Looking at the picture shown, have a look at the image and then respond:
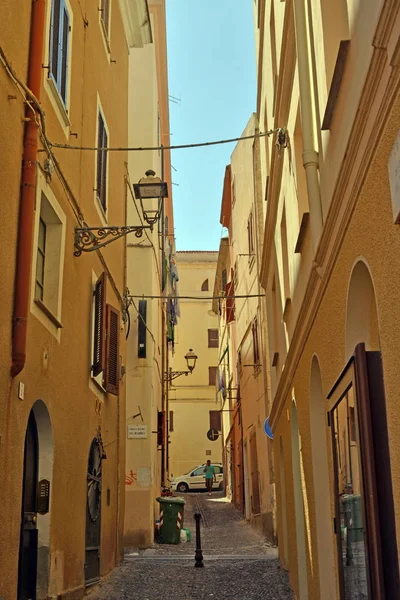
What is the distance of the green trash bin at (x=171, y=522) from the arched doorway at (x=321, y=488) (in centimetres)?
1061

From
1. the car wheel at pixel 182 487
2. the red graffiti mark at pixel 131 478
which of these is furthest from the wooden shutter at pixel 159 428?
the car wheel at pixel 182 487

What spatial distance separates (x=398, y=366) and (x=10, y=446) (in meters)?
4.18

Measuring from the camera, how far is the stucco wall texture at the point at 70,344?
22.3 feet

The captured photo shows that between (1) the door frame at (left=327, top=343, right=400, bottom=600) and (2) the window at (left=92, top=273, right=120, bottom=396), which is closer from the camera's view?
(1) the door frame at (left=327, top=343, right=400, bottom=600)

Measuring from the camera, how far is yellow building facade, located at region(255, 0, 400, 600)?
3.89 m

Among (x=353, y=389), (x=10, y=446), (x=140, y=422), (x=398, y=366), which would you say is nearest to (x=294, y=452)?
(x=10, y=446)

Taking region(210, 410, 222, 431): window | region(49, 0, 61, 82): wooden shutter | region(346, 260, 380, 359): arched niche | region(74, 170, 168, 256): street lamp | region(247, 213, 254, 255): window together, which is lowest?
region(346, 260, 380, 359): arched niche

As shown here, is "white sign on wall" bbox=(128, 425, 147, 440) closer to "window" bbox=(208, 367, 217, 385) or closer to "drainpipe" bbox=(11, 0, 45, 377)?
"drainpipe" bbox=(11, 0, 45, 377)

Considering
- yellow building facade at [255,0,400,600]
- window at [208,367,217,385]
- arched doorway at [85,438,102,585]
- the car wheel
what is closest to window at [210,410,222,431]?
window at [208,367,217,385]

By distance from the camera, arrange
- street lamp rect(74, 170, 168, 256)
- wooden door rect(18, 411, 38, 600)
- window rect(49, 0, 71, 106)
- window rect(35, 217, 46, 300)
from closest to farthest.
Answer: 1. wooden door rect(18, 411, 38, 600)
2. window rect(35, 217, 46, 300)
3. window rect(49, 0, 71, 106)
4. street lamp rect(74, 170, 168, 256)

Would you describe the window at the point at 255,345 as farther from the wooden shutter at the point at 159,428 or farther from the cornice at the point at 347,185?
the cornice at the point at 347,185

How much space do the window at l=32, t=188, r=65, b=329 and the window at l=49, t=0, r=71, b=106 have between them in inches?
55.1

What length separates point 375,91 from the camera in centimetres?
397

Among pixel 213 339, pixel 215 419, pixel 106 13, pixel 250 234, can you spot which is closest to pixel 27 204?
pixel 106 13
